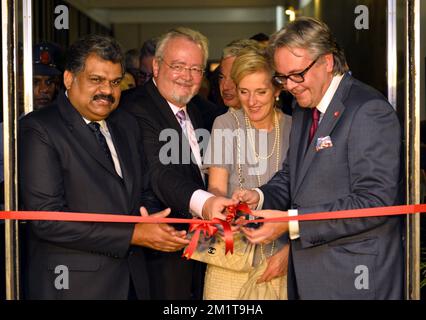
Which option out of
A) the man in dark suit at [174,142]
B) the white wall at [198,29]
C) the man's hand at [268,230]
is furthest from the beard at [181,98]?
the white wall at [198,29]

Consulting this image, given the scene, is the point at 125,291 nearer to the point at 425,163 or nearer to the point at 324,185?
the point at 324,185

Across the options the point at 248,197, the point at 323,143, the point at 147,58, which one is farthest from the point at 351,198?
the point at 147,58

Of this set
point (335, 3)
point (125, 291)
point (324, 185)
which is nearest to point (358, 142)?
point (324, 185)

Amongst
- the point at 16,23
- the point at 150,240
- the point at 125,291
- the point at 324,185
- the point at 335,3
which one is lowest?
the point at 125,291

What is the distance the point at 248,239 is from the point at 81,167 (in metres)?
0.93

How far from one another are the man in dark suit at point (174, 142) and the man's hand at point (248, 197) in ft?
0.81

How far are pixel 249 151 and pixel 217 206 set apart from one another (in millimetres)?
413

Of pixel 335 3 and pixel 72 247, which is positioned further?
pixel 335 3

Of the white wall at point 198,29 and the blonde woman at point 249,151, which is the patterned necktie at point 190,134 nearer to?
the blonde woman at point 249,151

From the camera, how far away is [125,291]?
13.7ft

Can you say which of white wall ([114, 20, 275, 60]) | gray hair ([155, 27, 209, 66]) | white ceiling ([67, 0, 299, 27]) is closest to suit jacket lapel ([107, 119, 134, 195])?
gray hair ([155, 27, 209, 66])

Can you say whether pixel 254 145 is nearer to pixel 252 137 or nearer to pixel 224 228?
pixel 252 137

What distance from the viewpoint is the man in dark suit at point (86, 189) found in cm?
401

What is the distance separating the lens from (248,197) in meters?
4.11
